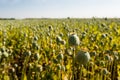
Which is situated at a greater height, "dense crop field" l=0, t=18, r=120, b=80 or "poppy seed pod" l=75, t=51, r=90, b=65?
"poppy seed pod" l=75, t=51, r=90, b=65

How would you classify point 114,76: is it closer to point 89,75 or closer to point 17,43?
point 89,75

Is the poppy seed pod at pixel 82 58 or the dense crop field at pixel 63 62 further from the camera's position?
the dense crop field at pixel 63 62

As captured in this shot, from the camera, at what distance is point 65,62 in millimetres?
5023

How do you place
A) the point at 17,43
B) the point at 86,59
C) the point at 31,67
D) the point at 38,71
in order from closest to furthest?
the point at 86,59 < the point at 38,71 < the point at 31,67 < the point at 17,43

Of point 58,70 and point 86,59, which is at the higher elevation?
point 86,59

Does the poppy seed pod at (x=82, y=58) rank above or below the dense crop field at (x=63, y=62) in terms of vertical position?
above

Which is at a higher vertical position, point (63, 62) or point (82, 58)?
point (82, 58)

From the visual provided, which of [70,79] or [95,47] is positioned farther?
[95,47]

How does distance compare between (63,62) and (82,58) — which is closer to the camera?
(82,58)

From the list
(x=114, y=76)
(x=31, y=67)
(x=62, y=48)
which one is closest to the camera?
(x=31, y=67)

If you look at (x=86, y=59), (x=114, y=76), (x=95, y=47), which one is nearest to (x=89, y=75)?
(x=114, y=76)

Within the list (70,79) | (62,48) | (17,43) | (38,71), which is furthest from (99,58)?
(17,43)

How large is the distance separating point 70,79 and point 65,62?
37.7 inches

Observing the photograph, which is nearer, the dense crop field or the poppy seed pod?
the poppy seed pod
